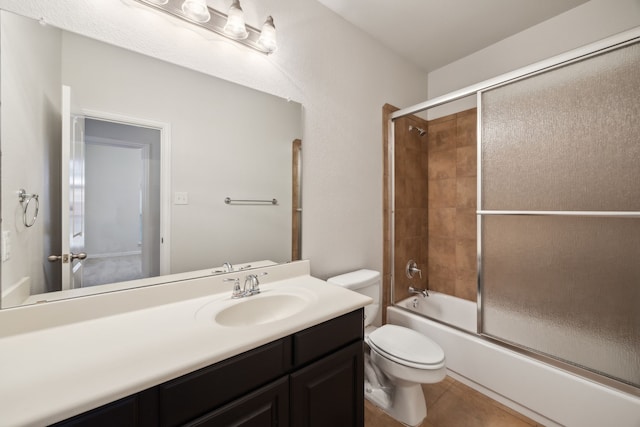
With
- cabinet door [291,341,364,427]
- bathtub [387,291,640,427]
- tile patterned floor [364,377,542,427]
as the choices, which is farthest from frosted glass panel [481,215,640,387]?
cabinet door [291,341,364,427]

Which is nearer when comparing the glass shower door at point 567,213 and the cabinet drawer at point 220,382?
the cabinet drawer at point 220,382

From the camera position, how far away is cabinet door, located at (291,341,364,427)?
2.99ft

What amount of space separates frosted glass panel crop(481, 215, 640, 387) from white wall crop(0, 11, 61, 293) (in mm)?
2173

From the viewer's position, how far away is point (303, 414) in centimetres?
92

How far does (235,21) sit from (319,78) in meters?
0.61

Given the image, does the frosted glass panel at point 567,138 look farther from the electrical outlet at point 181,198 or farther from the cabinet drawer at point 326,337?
the electrical outlet at point 181,198

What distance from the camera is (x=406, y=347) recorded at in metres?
1.47

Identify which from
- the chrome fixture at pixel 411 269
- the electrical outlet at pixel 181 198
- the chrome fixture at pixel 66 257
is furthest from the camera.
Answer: the chrome fixture at pixel 411 269

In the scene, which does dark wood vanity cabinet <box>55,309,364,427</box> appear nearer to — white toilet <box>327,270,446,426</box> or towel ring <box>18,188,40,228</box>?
white toilet <box>327,270,446,426</box>

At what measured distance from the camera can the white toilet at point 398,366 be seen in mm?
1334

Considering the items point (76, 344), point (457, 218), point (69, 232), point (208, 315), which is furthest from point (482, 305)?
point (69, 232)

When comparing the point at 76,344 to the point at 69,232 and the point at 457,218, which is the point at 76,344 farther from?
the point at 457,218

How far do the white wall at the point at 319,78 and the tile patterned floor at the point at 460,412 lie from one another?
880 millimetres

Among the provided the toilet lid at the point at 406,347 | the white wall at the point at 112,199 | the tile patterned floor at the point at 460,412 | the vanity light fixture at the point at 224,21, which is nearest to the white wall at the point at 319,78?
the vanity light fixture at the point at 224,21
